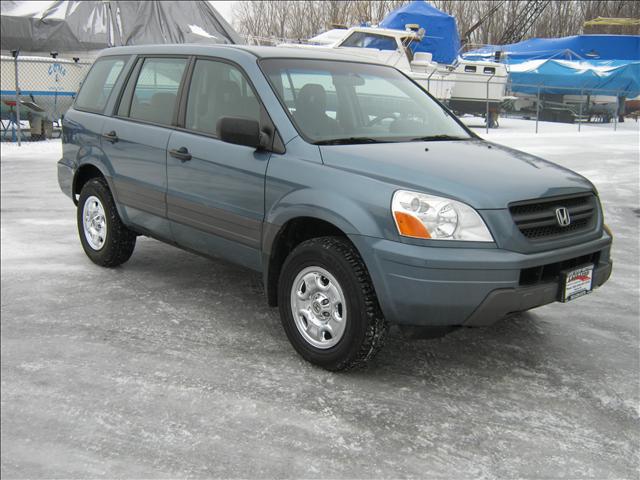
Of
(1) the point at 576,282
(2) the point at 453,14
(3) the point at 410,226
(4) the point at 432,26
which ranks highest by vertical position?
(2) the point at 453,14

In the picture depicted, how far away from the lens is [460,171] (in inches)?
147

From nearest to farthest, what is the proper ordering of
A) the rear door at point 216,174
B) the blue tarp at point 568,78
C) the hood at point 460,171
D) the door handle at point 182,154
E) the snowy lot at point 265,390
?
the snowy lot at point 265,390
the hood at point 460,171
the rear door at point 216,174
the door handle at point 182,154
the blue tarp at point 568,78

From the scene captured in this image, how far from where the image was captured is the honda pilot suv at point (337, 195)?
136 inches

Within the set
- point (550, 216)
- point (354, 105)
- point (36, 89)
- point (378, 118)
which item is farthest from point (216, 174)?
point (36, 89)

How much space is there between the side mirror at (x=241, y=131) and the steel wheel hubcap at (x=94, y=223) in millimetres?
1985

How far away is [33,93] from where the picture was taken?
15.1 metres

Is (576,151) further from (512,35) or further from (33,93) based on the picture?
(33,93)

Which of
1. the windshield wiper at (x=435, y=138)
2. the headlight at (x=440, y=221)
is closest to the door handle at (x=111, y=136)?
the windshield wiper at (x=435, y=138)

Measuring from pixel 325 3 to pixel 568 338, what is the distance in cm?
3034

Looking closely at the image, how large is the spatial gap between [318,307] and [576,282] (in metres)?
1.40

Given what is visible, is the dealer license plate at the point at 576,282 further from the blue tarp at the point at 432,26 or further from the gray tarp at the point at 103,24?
the blue tarp at the point at 432,26

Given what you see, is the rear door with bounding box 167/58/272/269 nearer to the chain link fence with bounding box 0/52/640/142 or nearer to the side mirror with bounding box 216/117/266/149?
the side mirror with bounding box 216/117/266/149

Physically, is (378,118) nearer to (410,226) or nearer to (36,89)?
(410,226)

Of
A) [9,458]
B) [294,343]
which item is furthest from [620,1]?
[9,458]
